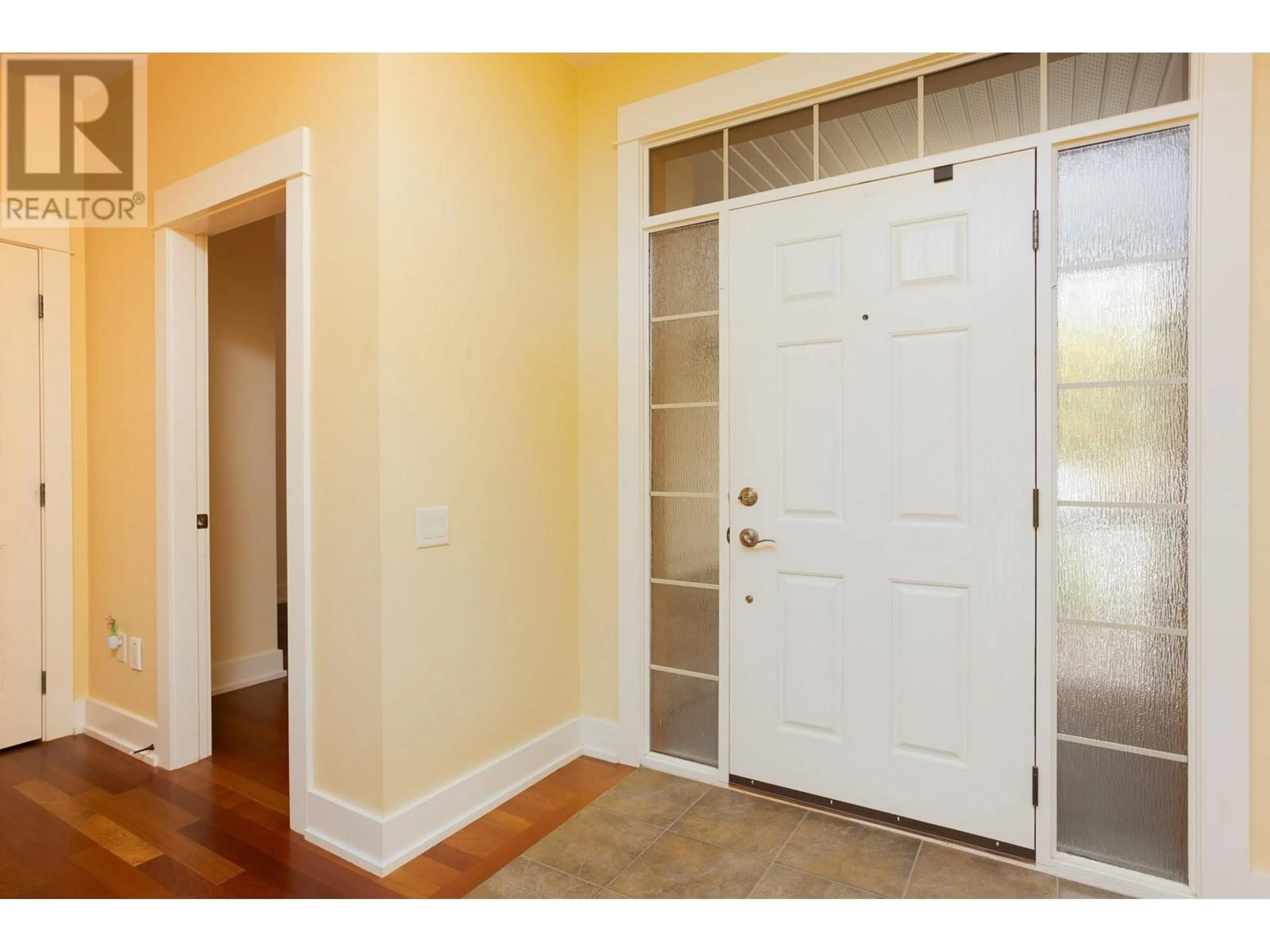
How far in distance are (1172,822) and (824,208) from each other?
203 centimetres

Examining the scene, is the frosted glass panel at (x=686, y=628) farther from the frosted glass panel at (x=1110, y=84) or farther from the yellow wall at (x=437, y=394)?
the frosted glass panel at (x=1110, y=84)

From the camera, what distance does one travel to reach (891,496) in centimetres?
217

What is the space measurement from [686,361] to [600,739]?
1.53m

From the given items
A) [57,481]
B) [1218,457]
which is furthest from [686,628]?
[57,481]

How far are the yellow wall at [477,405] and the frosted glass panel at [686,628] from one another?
0.38 m

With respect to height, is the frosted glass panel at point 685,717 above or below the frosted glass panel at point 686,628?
below

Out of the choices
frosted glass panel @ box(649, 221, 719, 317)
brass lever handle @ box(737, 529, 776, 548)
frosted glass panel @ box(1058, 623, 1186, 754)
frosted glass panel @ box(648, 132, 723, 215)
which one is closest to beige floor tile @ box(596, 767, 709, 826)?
brass lever handle @ box(737, 529, 776, 548)

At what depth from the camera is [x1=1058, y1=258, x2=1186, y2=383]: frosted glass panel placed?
1.82 metres

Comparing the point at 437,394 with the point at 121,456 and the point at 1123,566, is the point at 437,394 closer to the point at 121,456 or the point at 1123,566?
the point at 121,456

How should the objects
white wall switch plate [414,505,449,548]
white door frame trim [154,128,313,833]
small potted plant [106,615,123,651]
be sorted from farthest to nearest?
small potted plant [106,615,123,651] < white door frame trim [154,128,313,833] < white wall switch plate [414,505,449,548]

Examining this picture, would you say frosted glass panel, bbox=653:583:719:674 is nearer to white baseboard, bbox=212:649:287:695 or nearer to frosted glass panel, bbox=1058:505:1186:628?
frosted glass panel, bbox=1058:505:1186:628

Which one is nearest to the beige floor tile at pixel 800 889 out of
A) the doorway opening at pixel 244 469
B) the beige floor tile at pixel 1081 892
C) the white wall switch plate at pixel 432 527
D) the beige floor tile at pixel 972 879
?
the beige floor tile at pixel 972 879

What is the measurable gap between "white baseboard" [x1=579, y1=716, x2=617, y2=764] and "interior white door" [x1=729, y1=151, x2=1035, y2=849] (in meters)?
0.49

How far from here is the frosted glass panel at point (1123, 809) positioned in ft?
6.00
